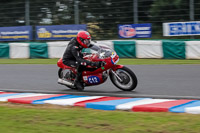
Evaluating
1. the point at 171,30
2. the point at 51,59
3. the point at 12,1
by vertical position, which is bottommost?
the point at 51,59

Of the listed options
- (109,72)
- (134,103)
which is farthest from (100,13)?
(134,103)

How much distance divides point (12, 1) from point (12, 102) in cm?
1644

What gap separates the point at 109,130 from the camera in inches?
190

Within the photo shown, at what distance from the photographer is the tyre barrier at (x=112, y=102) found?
19.8 ft

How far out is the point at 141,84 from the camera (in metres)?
9.17

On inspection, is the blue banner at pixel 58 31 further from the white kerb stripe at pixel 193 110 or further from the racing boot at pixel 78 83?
the white kerb stripe at pixel 193 110

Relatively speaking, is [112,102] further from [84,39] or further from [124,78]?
[84,39]

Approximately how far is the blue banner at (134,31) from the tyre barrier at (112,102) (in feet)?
36.4

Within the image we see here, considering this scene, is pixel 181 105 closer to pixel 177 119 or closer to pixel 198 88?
pixel 177 119

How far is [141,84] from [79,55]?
2.07 m

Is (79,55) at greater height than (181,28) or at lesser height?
lesser

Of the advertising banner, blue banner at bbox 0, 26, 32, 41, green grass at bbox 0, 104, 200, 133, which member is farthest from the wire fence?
green grass at bbox 0, 104, 200, 133

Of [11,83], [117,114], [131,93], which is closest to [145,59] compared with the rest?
[11,83]

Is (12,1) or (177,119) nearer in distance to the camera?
(177,119)
